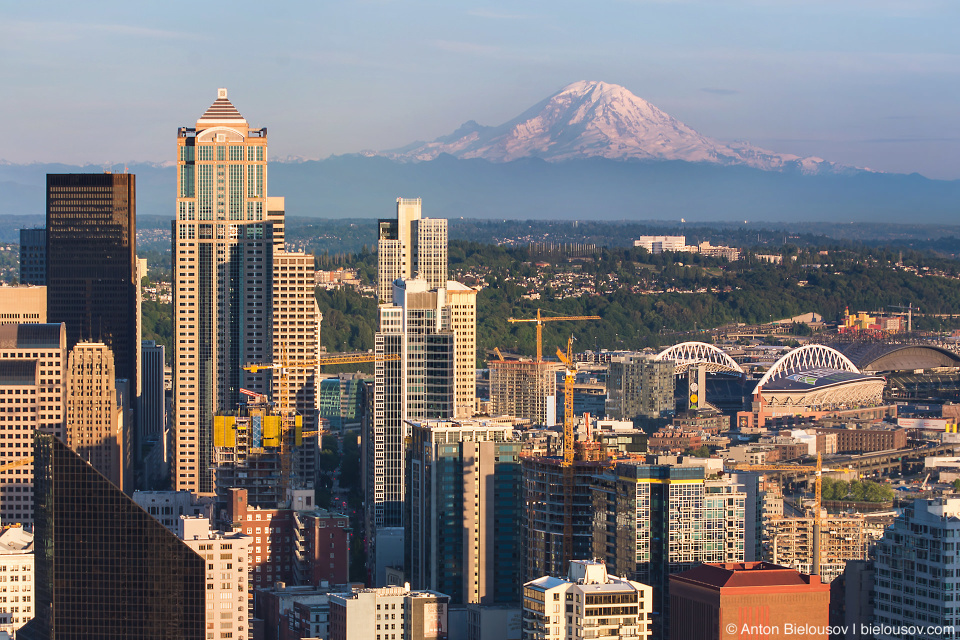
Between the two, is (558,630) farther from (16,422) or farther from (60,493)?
(16,422)

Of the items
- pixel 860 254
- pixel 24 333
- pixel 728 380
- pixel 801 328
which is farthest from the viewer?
pixel 860 254

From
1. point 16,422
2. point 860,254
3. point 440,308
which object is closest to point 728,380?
point 440,308

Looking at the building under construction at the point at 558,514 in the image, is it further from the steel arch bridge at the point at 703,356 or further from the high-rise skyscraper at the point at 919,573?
the steel arch bridge at the point at 703,356

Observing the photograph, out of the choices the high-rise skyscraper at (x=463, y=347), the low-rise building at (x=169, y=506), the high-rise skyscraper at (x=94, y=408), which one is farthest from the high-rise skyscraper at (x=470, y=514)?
the high-rise skyscraper at (x=94, y=408)

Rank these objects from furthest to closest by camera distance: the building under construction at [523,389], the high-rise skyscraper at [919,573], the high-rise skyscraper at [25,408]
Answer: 1. the building under construction at [523,389]
2. the high-rise skyscraper at [25,408]
3. the high-rise skyscraper at [919,573]

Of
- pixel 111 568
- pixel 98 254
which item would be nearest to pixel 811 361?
pixel 98 254

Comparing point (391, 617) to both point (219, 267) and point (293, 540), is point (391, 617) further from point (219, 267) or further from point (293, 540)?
point (219, 267)

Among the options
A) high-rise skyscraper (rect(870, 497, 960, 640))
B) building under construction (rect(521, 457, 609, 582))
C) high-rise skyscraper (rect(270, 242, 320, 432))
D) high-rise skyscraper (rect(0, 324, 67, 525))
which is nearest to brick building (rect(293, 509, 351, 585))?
building under construction (rect(521, 457, 609, 582))
